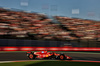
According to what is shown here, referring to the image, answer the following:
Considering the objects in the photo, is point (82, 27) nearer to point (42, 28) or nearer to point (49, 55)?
point (42, 28)

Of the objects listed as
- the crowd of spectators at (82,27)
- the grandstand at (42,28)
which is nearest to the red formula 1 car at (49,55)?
the grandstand at (42,28)

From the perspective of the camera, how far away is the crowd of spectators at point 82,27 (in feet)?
81.4

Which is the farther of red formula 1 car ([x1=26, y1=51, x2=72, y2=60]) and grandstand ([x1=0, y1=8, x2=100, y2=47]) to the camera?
grandstand ([x1=0, y1=8, x2=100, y2=47])

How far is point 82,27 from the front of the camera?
28.9 m

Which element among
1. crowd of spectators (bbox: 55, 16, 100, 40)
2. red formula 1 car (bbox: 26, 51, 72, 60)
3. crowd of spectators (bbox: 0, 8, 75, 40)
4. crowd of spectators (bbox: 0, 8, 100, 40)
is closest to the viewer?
red formula 1 car (bbox: 26, 51, 72, 60)

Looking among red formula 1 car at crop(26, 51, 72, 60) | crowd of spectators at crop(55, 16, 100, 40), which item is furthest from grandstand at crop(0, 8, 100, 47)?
red formula 1 car at crop(26, 51, 72, 60)

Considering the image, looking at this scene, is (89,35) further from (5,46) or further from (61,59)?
(61,59)

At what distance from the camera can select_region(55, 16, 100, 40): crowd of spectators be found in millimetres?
24798

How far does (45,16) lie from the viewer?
3022 cm

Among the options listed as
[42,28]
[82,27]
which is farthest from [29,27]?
[82,27]

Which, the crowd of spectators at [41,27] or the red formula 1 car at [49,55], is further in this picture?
the crowd of spectators at [41,27]

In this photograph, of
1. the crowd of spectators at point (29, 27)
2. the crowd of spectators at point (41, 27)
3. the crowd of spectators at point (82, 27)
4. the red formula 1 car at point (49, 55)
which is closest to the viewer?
the red formula 1 car at point (49, 55)

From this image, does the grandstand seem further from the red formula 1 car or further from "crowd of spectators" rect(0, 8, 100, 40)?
the red formula 1 car

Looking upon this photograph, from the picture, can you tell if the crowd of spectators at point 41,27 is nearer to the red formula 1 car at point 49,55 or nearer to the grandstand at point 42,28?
the grandstand at point 42,28
